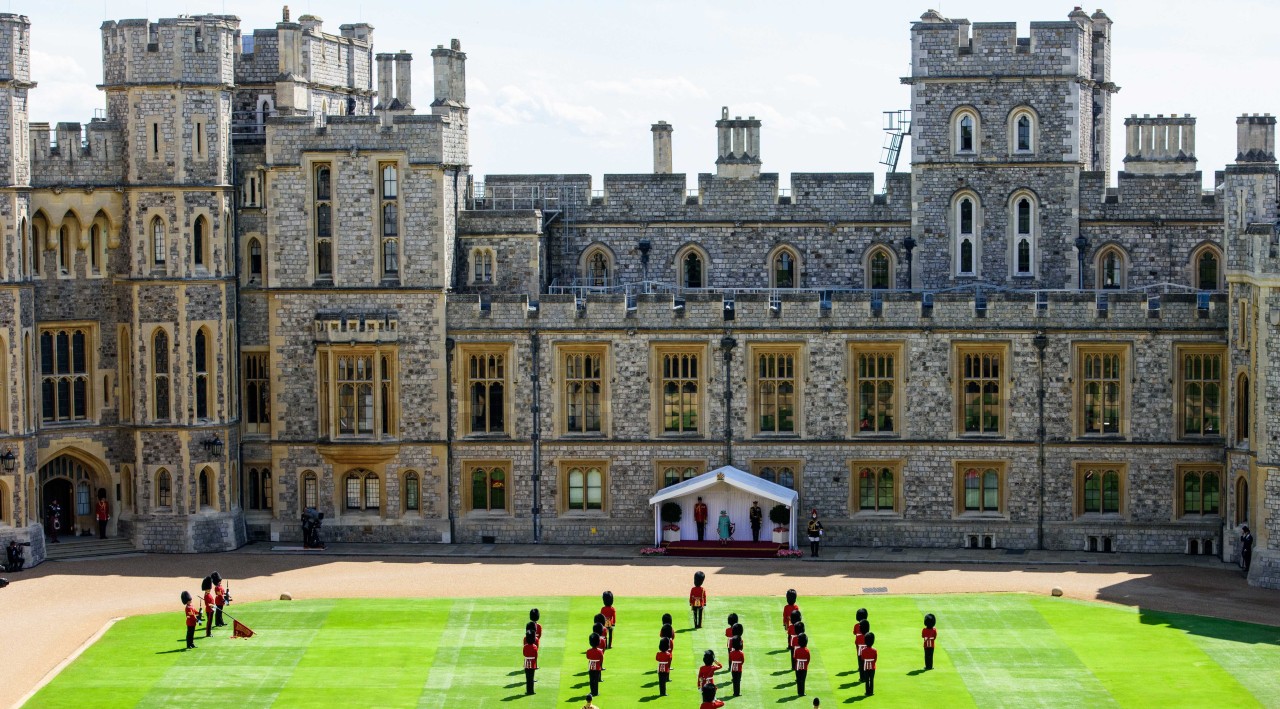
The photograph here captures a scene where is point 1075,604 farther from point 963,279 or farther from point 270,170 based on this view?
point 270,170

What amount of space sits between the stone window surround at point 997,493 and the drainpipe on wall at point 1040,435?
884mm

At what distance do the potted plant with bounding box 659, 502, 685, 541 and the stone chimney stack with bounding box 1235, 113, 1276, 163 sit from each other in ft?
61.5

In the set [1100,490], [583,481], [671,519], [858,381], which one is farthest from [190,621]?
[1100,490]

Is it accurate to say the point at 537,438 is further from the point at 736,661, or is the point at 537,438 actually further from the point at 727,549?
the point at 736,661

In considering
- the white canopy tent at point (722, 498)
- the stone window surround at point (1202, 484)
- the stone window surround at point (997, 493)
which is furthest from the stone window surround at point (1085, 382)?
the white canopy tent at point (722, 498)

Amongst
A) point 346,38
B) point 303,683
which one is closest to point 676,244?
point 346,38

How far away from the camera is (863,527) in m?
60.3

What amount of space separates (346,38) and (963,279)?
21.7 m

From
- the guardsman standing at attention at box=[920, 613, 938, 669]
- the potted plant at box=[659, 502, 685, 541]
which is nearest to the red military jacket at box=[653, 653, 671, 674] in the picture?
the guardsman standing at attention at box=[920, 613, 938, 669]

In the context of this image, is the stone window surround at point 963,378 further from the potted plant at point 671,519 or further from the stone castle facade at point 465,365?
the potted plant at point 671,519

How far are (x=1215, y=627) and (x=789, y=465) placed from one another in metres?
14.9

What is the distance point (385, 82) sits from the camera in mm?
70125

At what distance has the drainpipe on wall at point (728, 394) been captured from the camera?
60.2 m

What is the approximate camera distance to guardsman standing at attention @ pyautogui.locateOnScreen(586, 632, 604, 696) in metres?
43.5
